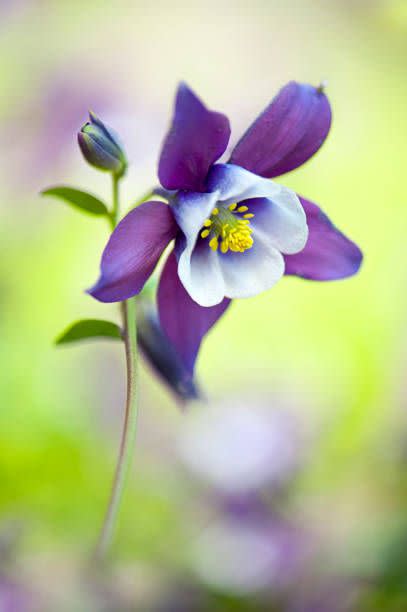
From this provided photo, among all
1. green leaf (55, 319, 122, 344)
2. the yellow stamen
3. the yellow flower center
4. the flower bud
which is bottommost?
green leaf (55, 319, 122, 344)

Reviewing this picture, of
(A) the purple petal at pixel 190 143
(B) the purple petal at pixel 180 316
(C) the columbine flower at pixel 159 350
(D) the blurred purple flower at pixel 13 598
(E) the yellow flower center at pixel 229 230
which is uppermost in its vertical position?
(A) the purple petal at pixel 190 143

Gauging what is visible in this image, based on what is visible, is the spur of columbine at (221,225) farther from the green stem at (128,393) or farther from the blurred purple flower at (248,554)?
the blurred purple flower at (248,554)

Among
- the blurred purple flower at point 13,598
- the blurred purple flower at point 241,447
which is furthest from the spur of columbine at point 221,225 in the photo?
the blurred purple flower at point 241,447

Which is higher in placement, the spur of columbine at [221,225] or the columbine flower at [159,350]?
the spur of columbine at [221,225]

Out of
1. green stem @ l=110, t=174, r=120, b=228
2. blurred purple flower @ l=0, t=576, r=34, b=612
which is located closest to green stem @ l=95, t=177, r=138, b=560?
green stem @ l=110, t=174, r=120, b=228

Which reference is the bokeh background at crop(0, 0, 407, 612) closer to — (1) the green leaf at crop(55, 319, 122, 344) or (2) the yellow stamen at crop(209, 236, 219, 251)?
(1) the green leaf at crop(55, 319, 122, 344)

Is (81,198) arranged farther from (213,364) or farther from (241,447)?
(213,364)
